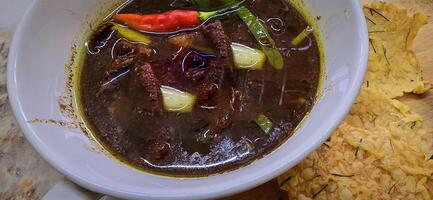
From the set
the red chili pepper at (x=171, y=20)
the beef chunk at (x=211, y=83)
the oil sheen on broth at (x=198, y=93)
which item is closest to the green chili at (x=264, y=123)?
the oil sheen on broth at (x=198, y=93)

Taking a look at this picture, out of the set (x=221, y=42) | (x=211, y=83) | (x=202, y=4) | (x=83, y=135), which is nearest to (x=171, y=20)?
(x=202, y=4)

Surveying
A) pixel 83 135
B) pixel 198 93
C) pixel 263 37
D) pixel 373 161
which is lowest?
pixel 373 161

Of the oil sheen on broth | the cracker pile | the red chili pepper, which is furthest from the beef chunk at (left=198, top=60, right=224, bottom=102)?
the cracker pile

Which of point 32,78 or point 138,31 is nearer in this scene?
point 32,78

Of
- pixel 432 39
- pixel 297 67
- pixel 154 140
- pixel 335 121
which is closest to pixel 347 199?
pixel 335 121

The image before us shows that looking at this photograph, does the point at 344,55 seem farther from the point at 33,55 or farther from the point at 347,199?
the point at 33,55

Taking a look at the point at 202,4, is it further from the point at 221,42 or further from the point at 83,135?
the point at 83,135
